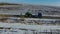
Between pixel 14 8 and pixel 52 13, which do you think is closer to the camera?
pixel 52 13

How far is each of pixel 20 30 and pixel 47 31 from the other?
2.13 ft

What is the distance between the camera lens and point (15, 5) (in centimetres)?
663

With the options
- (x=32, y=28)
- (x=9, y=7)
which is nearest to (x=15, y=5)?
(x=9, y=7)

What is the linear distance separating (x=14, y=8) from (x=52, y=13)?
154cm

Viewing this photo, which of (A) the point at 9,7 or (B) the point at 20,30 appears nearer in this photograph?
(B) the point at 20,30

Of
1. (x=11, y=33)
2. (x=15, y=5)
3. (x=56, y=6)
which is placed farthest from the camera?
(x=15, y=5)

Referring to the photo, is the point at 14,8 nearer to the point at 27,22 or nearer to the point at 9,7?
the point at 9,7

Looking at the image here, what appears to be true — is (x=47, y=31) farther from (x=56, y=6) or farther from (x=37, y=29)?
(x=56, y=6)

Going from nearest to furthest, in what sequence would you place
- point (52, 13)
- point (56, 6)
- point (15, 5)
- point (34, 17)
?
point (34, 17) < point (52, 13) < point (56, 6) < point (15, 5)

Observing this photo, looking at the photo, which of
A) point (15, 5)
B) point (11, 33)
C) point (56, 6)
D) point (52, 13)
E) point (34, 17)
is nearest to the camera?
point (11, 33)

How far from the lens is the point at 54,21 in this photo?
4691 mm

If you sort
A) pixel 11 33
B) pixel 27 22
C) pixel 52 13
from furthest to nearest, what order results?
pixel 52 13 → pixel 27 22 → pixel 11 33

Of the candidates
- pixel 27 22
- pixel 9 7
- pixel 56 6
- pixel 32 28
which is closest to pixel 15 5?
pixel 9 7

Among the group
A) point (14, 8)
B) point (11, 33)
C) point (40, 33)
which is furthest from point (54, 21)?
point (14, 8)
